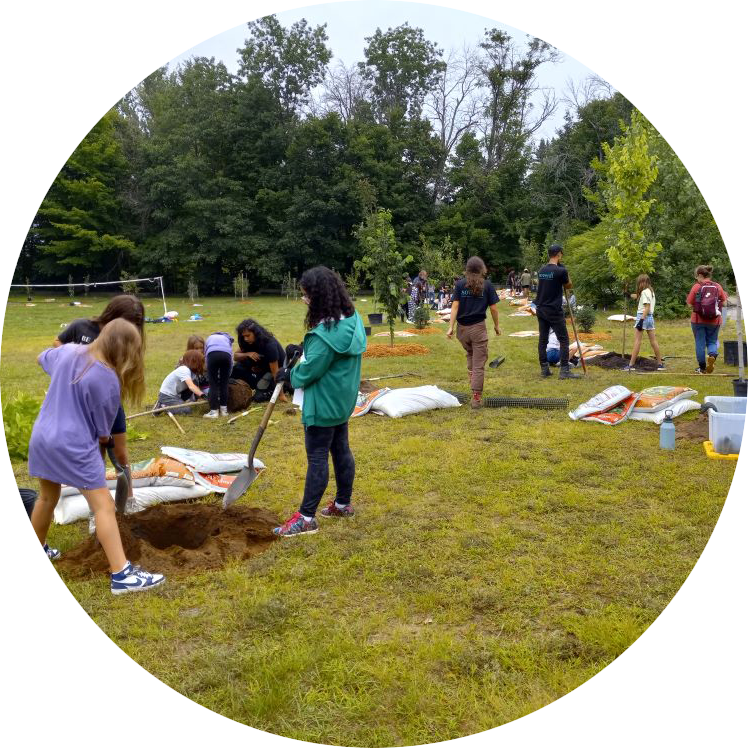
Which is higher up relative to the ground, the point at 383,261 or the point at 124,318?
the point at 383,261

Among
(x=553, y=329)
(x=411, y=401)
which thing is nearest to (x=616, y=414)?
(x=411, y=401)

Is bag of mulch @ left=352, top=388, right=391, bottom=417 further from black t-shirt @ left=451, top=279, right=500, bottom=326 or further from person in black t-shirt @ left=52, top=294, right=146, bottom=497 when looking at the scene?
person in black t-shirt @ left=52, top=294, right=146, bottom=497

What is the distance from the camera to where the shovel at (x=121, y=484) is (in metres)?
4.25

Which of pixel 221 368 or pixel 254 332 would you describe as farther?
pixel 254 332

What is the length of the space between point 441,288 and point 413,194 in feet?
→ 9.38

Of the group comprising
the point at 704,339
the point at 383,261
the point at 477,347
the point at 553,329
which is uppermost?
the point at 383,261

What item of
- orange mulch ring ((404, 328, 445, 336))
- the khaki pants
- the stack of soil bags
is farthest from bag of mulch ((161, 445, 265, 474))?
orange mulch ring ((404, 328, 445, 336))

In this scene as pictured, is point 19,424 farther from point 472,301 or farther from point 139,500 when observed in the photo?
point 472,301

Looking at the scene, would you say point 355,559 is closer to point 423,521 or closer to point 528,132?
point 423,521

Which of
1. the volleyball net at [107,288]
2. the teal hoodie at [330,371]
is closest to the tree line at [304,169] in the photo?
the volleyball net at [107,288]

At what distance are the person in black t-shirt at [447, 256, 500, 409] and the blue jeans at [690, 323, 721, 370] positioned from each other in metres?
3.07

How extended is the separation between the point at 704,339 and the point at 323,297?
271 inches

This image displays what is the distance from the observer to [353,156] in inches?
259

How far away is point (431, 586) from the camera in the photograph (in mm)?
3607
